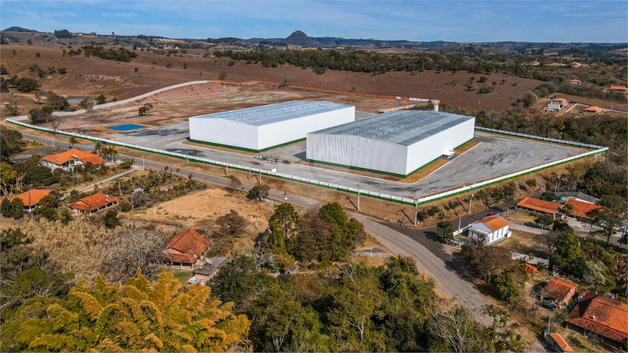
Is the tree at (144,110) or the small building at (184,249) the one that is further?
the tree at (144,110)

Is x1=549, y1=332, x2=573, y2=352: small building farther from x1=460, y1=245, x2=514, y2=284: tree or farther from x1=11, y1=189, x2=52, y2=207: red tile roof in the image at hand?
x1=11, y1=189, x2=52, y2=207: red tile roof

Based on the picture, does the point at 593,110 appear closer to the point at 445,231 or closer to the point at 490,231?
the point at 490,231

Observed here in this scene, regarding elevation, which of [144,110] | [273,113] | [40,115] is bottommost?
[40,115]

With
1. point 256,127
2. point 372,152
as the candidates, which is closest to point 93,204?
point 256,127

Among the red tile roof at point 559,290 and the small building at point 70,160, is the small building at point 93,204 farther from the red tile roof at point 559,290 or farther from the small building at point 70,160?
the red tile roof at point 559,290

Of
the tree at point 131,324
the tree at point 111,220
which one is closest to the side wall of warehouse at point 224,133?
the tree at point 111,220

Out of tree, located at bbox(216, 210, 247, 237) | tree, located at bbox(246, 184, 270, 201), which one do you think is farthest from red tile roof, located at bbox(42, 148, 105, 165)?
tree, located at bbox(216, 210, 247, 237)

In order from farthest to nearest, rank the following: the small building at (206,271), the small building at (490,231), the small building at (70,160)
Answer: the small building at (70,160) < the small building at (490,231) < the small building at (206,271)
